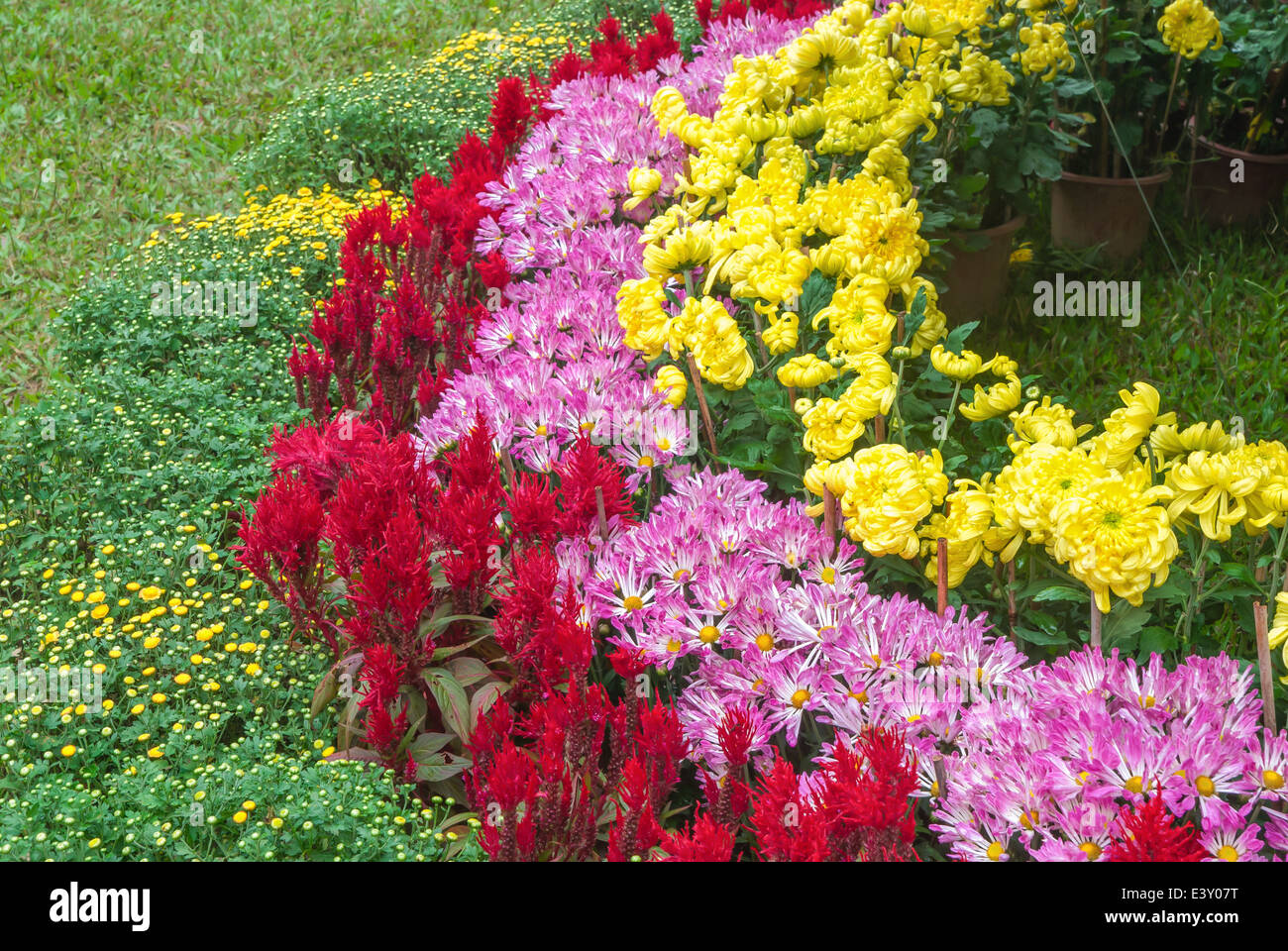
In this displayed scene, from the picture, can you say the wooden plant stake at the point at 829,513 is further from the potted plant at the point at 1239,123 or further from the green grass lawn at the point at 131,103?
the green grass lawn at the point at 131,103

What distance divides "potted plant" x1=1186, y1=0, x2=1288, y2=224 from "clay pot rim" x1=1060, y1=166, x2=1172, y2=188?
142 millimetres

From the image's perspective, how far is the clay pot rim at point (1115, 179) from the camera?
4.83 m

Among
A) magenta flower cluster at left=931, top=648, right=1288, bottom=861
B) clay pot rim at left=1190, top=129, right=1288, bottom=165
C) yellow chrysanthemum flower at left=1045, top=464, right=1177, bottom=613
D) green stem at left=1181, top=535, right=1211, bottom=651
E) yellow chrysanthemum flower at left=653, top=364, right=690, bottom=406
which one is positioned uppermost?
clay pot rim at left=1190, top=129, right=1288, bottom=165

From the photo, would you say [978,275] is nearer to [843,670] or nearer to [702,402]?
[702,402]

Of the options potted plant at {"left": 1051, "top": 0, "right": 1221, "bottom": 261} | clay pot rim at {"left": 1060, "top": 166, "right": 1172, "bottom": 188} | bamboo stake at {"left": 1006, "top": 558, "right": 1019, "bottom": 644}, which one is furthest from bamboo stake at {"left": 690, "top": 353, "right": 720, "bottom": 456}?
clay pot rim at {"left": 1060, "top": 166, "right": 1172, "bottom": 188}

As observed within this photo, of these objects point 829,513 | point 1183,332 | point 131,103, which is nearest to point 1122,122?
point 1183,332

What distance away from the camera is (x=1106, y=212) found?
16.2ft

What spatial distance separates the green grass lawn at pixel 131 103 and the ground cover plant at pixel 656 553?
220 centimetres

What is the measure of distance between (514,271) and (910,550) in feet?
6.46

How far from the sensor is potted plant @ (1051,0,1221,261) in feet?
14.9

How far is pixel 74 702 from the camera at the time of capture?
2455 mm

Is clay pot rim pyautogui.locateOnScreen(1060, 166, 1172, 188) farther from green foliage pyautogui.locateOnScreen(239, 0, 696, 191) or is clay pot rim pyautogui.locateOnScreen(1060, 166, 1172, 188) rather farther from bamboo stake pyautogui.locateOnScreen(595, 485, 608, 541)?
bamboo stake pyautogui.locateOnScreen(595, 485, 608, 541)

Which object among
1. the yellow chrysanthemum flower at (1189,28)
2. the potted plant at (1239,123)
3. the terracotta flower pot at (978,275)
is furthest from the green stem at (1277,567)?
the potted plant at (1239,123)

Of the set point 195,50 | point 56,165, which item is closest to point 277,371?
point 56,165
